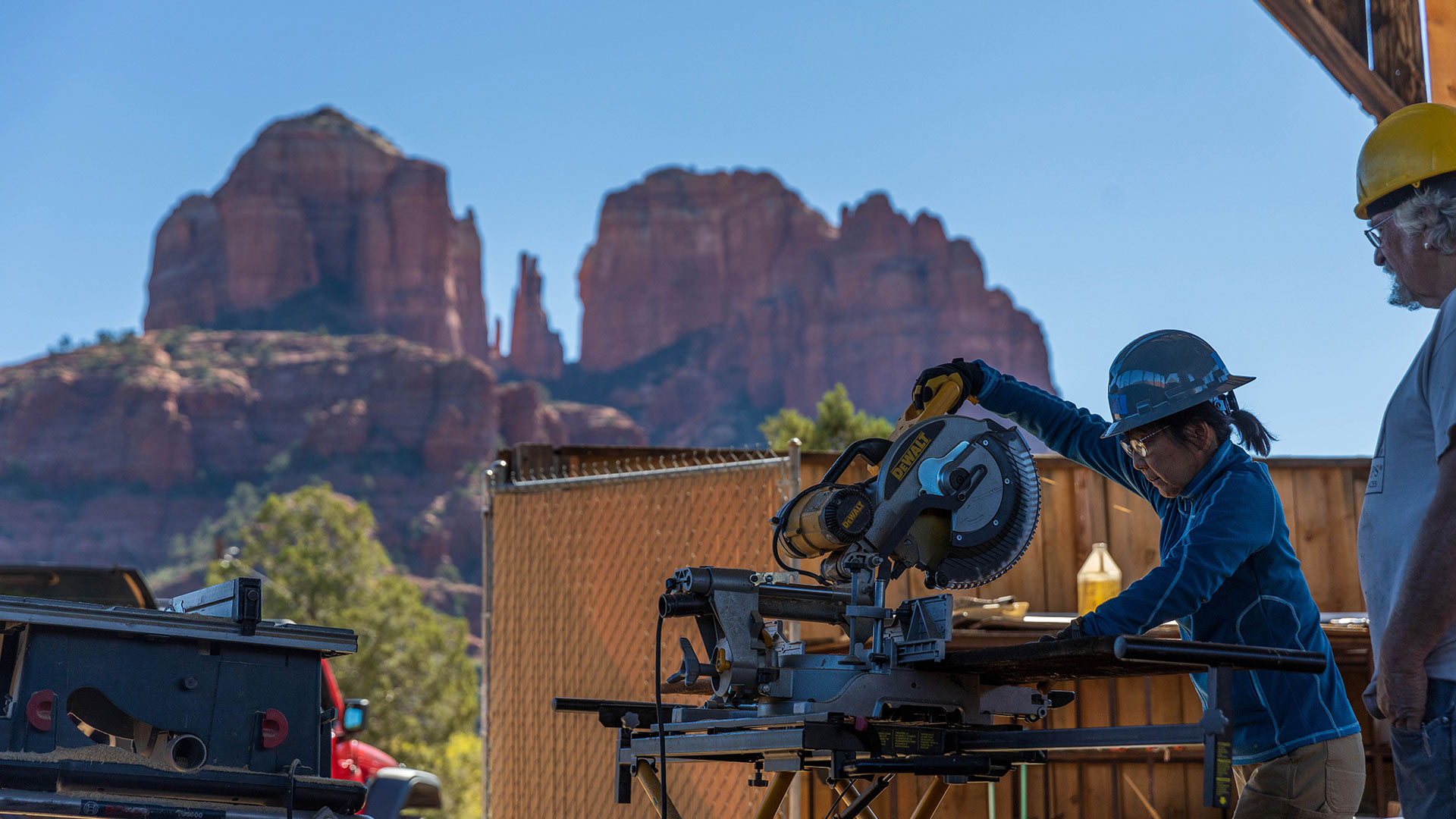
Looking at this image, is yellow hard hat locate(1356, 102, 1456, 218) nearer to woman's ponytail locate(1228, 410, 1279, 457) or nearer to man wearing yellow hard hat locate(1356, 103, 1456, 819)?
man wearing yellow hard hat locate(1356, 103, 1456, 819)

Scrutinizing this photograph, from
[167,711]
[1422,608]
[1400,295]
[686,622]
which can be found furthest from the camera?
[686,622]

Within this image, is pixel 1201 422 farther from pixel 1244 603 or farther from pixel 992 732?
pixel 992 732

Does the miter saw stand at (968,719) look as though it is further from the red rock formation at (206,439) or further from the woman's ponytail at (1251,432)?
the red rock formation at (206,439)

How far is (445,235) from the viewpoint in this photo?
11544 centimetres

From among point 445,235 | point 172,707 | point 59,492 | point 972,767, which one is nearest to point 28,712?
point 172,707

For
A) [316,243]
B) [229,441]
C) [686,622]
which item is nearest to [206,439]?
[229,441]

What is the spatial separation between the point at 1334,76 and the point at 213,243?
118 meters

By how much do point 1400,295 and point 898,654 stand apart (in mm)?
1175

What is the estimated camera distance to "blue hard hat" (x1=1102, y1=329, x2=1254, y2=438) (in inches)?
109

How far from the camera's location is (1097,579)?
24.4ft

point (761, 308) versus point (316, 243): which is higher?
point (316, 243)

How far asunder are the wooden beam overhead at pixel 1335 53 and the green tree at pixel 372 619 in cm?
2629

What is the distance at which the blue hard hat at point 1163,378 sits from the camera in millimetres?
2771

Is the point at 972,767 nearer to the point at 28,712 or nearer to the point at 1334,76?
the point at 28,712
